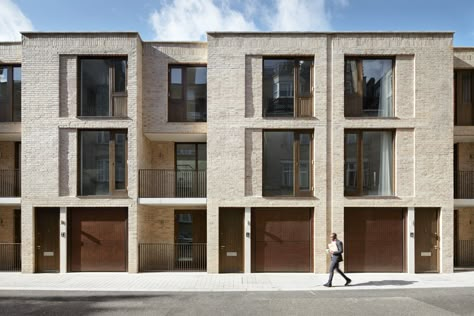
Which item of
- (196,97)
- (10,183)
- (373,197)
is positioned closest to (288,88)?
(196,97)

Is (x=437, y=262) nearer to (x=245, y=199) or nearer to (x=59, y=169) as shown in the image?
(x=245, y=199)

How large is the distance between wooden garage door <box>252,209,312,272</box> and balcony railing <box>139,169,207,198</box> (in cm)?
259

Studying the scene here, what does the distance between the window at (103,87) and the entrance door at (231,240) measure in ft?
18.0

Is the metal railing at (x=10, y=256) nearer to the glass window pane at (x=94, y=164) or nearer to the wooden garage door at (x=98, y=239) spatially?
the wooden garage door at (x=98, y=239)

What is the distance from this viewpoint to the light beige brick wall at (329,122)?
13188 mm

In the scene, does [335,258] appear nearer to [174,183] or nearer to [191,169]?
[174,183]

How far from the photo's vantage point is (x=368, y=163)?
44.0 ft

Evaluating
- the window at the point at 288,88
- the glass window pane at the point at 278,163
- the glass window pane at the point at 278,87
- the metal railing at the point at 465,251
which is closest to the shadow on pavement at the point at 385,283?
the glass window pane at the point at 278,163

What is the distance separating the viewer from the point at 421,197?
13180 mm

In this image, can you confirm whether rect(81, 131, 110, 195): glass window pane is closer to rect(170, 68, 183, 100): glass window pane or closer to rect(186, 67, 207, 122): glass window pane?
rect(170, 68, 183, 100): glass window pane

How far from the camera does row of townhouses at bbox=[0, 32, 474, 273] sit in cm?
1321

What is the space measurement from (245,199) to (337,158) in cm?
375

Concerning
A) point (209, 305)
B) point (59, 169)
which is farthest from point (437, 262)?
point (59, 169)

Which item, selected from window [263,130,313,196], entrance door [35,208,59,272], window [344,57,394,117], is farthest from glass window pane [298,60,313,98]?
entrance door [35,208,59,272]
